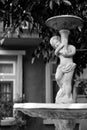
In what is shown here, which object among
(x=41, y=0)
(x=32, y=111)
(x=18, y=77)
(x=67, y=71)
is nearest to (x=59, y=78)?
(x=67, y=71)

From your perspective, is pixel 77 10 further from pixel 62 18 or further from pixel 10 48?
pixel 10 48

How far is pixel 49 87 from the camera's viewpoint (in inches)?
431

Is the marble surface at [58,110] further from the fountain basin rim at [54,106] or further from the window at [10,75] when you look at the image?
the window at [10,75]

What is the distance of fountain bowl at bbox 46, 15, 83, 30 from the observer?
5.91 meters

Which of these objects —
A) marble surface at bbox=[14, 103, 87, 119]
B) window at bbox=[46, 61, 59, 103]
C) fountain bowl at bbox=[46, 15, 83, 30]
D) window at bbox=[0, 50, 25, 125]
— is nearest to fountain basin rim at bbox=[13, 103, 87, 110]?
marble surface at bbox=[14, 103, 87, 119]

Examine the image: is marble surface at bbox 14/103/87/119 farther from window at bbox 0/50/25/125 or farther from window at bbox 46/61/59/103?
window at bbox 46/61/59/103

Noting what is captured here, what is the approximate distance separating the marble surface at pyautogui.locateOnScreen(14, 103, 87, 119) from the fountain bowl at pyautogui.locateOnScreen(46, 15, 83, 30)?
145 centimetres

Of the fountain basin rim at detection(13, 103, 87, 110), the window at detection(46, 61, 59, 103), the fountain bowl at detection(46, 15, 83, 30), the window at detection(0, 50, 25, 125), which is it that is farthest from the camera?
the window at detection(46, 61, 59, 103)

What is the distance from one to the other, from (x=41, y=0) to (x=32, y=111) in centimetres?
243

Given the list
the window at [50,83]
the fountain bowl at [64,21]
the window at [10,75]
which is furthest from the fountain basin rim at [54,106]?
the window at [50,83]

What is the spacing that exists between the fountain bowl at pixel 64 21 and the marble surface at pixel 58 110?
57.2 inches

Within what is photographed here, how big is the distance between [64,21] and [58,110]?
1.55 meters

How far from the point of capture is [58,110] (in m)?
5.27

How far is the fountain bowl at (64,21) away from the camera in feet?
19.4
